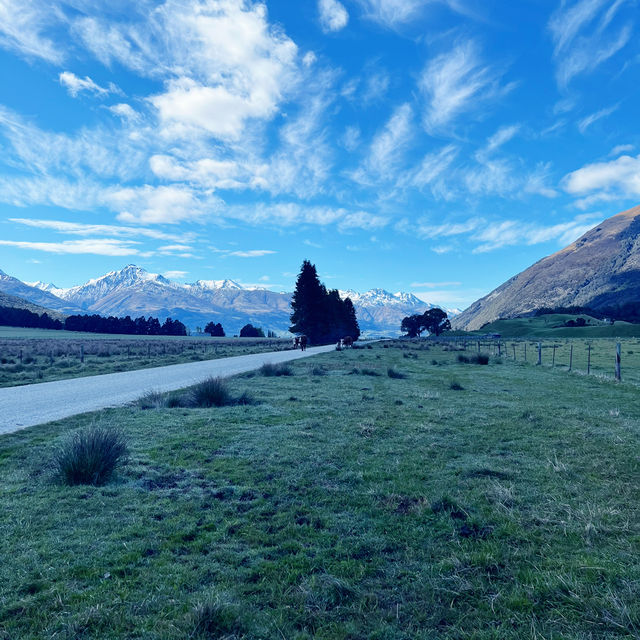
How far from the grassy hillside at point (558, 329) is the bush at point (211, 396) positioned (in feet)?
339

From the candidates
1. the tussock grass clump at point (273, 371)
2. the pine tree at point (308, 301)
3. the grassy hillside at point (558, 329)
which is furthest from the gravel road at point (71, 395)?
the grassy hillside at point (558, 329)

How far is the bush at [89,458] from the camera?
662 cm

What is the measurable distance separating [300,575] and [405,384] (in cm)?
1604

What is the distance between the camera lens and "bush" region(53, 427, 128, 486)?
261 inches

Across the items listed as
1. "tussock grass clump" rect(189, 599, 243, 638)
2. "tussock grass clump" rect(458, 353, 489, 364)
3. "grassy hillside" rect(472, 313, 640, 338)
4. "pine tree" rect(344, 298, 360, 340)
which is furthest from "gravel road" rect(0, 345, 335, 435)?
"grassy hillside" rect(472, 313, 640, 338)

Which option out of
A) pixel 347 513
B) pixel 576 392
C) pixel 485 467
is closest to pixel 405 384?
pixel 576 392

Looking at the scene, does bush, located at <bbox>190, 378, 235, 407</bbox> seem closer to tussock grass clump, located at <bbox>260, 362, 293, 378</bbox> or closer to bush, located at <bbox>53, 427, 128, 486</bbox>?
bush, located at <bbox>53, 427, 128, 486</bbox>

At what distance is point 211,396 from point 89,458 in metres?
7.35

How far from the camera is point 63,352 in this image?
145 ft

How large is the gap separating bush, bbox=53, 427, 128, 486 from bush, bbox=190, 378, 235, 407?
6523 mm

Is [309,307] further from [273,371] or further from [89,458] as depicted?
[89,458]

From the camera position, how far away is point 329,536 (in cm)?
493

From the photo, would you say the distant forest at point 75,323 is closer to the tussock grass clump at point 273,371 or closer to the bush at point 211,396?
the tussock grass clump at point 273,371

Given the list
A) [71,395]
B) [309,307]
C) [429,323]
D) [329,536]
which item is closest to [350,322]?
[309,307]
